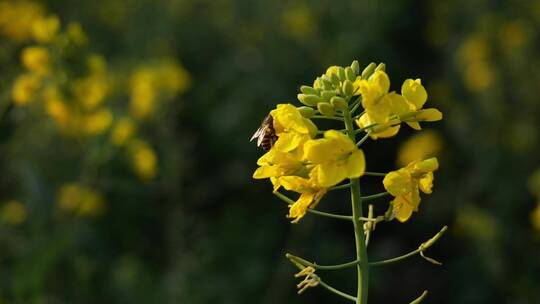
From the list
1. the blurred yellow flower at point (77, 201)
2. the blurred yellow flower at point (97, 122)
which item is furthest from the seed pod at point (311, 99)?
the blurred yellow flower at point (77, 201)

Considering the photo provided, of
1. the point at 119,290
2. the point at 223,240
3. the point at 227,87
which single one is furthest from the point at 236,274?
the point at 227,87

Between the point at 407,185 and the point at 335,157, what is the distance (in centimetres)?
18

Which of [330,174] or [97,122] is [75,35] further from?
[330,174]

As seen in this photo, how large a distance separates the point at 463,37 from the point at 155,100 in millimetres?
3641

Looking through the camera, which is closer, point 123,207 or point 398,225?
point 123,207

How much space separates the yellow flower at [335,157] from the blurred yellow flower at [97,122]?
2.29 metres

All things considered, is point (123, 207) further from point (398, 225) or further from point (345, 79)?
point (345, 79)

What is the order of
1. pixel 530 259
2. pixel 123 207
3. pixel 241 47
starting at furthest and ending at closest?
pixel 241 47 → pixel 123 207 → pixel 530 259

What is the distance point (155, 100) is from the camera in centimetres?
486

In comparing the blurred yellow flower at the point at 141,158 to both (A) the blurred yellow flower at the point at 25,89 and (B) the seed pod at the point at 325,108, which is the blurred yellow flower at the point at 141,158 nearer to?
(A) the blurred yellow flower at the point at 25,89

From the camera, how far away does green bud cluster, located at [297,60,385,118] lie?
6.08 feet

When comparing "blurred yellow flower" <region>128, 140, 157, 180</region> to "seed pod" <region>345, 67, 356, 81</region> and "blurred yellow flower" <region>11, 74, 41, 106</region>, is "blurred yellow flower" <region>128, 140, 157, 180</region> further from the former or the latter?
"seed pod" <region>345, 67, 356, 81</region>

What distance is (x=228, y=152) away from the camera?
6039mm

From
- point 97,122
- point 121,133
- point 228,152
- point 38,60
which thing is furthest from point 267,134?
point 228,152
